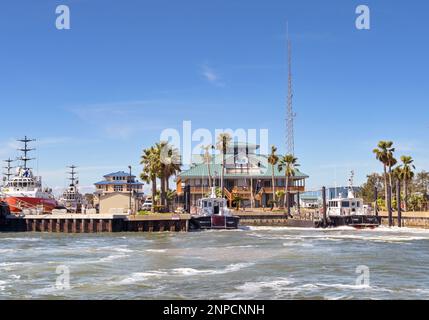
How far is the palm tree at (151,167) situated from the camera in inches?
3681

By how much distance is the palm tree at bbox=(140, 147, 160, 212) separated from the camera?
93500mm

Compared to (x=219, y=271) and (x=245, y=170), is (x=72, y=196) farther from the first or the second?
(x=219, y=271)

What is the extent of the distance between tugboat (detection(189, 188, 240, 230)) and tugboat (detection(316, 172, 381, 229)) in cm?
1431

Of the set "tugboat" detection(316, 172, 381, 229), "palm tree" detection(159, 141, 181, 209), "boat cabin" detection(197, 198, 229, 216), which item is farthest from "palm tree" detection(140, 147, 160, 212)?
"tugboat" detection(316, 172, 381, 229)

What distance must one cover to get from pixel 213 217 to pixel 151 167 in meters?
22.4

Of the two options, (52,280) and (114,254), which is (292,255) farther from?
(52,280)

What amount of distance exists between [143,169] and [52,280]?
68692 millimetres

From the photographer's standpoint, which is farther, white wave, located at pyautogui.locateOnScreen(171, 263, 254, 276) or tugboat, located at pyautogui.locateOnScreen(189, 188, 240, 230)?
tugboat, located at pyautogui.locateOnScreen(189, 188, 240, 230)

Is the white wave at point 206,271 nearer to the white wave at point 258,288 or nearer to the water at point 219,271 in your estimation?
the water at point 219,271

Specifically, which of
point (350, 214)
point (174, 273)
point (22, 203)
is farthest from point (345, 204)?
point (174, 273)

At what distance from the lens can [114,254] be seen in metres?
42.7

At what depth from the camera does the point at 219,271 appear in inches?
1245

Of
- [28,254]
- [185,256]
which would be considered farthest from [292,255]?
[28,254]

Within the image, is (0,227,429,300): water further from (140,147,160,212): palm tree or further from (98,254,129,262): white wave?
(140,147,160,212): palm tree
